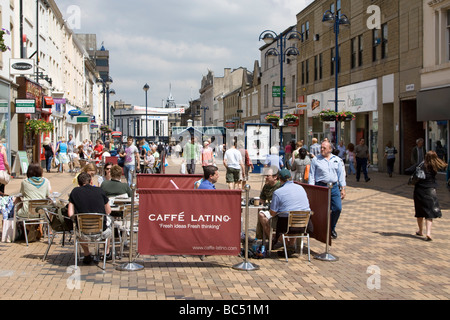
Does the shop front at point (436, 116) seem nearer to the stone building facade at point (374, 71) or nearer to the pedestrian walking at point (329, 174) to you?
the stone building facade at point (374, 71)

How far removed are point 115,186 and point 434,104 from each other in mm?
17445

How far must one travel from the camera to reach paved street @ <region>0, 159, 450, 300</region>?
21.5 ft

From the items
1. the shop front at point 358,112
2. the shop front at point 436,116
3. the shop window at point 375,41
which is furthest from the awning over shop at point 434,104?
the shop window at point 375,41

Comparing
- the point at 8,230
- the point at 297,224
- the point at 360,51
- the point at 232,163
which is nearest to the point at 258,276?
the point at 297,224

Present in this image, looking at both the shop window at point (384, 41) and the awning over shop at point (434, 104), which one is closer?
the awning over shop at point (434, 104)

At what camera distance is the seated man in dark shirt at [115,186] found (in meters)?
9.69

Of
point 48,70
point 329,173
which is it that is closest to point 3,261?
point 329,173

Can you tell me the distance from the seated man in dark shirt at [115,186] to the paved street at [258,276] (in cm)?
113

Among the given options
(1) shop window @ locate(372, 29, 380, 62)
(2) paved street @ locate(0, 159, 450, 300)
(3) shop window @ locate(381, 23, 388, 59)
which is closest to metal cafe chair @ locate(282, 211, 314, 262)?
(2) paved street @ locate(0, 159, 450, 300)

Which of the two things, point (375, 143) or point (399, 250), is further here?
point (375, 143)

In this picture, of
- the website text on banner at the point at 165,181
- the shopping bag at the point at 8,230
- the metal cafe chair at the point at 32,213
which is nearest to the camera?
the metal cafe chair at the point at 32,213

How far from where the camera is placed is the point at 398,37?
27609 mm
